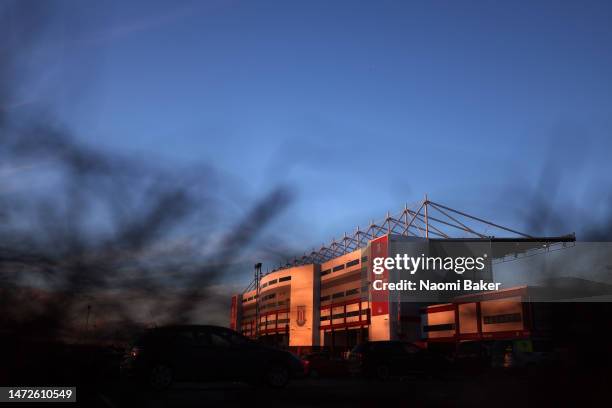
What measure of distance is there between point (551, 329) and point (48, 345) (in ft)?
23.0

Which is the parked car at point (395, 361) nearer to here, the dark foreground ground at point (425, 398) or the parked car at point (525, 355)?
the parked car at point (525, 355)

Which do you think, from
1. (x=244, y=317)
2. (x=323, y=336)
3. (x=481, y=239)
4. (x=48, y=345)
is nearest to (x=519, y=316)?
→ (x=481, y=239)

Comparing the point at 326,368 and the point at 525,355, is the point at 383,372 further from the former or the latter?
the point at 525,355

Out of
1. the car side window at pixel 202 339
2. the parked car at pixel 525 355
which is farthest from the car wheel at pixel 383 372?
the car side window at pixel 202 339

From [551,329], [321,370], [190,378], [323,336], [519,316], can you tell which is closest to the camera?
[551,329]

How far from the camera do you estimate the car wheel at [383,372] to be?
2106 cm

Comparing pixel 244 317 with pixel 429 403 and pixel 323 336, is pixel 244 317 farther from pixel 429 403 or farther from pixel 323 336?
pixel 429 403

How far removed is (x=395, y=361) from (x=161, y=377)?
11.2m

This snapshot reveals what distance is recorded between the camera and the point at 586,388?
6586 millimetres

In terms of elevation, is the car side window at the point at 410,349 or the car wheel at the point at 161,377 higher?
the car side window at the point at 410,349

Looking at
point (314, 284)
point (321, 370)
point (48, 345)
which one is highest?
point (314, 284)

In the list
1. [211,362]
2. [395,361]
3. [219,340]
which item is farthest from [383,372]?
[211,362]

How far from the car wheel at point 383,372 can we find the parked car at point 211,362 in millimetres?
7912

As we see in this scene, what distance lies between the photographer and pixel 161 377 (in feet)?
42.4
